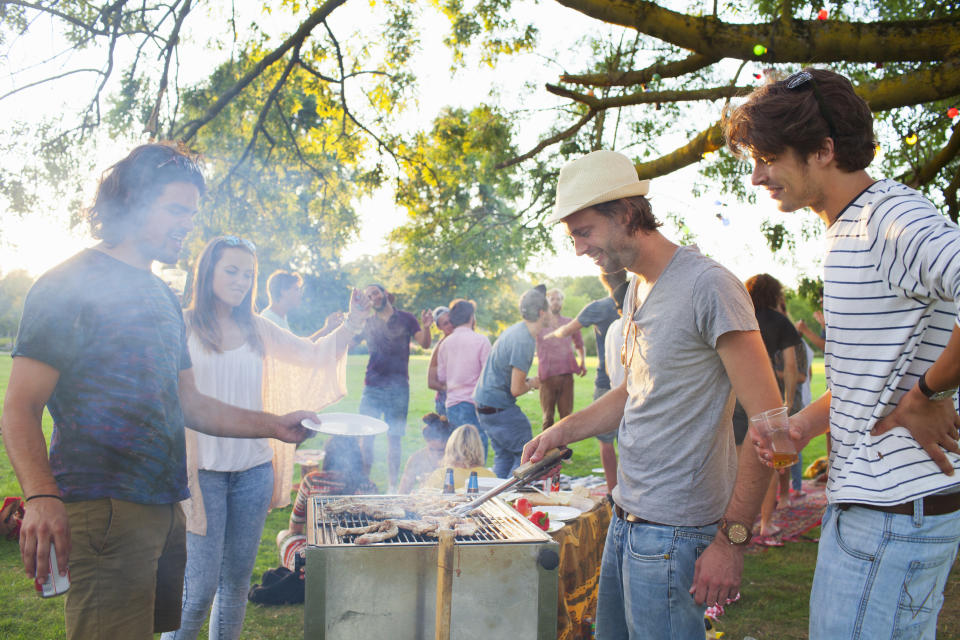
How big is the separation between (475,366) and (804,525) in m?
3.78

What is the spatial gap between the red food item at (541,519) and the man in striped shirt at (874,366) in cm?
215

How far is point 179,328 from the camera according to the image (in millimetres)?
2521

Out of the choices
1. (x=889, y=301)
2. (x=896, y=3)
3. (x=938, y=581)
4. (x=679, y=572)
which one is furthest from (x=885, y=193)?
(x=896, y=3)

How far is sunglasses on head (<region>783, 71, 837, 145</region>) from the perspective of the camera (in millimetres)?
1680

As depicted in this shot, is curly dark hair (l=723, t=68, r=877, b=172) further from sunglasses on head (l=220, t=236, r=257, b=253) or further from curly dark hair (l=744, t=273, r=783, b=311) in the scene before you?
curly dark hair (l=744, t=273, r=783, b=311)

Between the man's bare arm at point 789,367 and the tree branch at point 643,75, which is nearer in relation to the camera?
the tree branch at point 643,75

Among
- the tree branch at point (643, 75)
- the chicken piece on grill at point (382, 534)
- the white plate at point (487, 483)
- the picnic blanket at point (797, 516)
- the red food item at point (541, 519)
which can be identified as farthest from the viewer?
the picnic blanket at point (797, 516)

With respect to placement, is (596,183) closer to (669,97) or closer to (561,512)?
(561,512)

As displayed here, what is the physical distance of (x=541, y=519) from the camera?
376cm

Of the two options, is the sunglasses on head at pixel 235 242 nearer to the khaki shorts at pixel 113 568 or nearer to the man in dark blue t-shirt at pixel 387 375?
the khaki shorts at pixel 113 568

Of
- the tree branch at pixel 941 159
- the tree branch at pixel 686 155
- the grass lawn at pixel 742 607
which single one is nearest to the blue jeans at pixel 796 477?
the grass lawn at pixel 742 607

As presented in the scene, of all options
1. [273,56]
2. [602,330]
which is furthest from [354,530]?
[273,56]

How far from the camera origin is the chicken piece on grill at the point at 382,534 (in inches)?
89.2

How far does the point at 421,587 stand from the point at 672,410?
1064 mm
